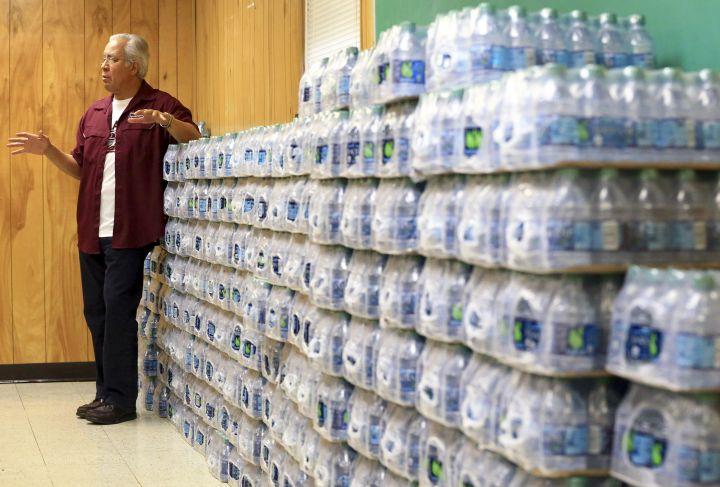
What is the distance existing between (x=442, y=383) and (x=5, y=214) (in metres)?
5.54

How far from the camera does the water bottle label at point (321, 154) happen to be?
3576 mm

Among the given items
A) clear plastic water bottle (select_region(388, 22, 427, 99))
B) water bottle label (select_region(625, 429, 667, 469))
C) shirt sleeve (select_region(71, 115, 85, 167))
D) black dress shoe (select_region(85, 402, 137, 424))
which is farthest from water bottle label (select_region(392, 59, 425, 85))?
shirt sleeve (select_region(71, 115, 85, 167))

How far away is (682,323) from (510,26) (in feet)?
3.55

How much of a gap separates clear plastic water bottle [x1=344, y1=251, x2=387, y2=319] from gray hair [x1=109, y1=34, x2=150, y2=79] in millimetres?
3553

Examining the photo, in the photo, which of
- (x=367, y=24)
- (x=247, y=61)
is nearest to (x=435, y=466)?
(x=367, y=24)

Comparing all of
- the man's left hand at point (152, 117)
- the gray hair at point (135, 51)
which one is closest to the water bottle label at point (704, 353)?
the man's left hand at point (152, 117)

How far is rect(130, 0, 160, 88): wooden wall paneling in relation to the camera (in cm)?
784

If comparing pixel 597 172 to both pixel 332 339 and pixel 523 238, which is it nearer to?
pixel 523 238

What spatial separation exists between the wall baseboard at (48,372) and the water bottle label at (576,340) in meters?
5.93

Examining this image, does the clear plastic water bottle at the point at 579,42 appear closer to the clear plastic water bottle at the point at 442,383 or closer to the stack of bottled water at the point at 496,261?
the stack of bottled water at the point at 496,261

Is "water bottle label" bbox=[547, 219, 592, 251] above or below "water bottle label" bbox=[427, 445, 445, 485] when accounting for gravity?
above

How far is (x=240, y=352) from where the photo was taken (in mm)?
4824

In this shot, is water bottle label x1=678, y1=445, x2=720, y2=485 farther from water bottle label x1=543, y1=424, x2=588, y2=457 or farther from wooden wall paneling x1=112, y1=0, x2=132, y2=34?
wooden wall paneling x1=112, y1=0, x2=132, y2=34

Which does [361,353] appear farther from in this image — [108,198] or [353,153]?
[108,198]
